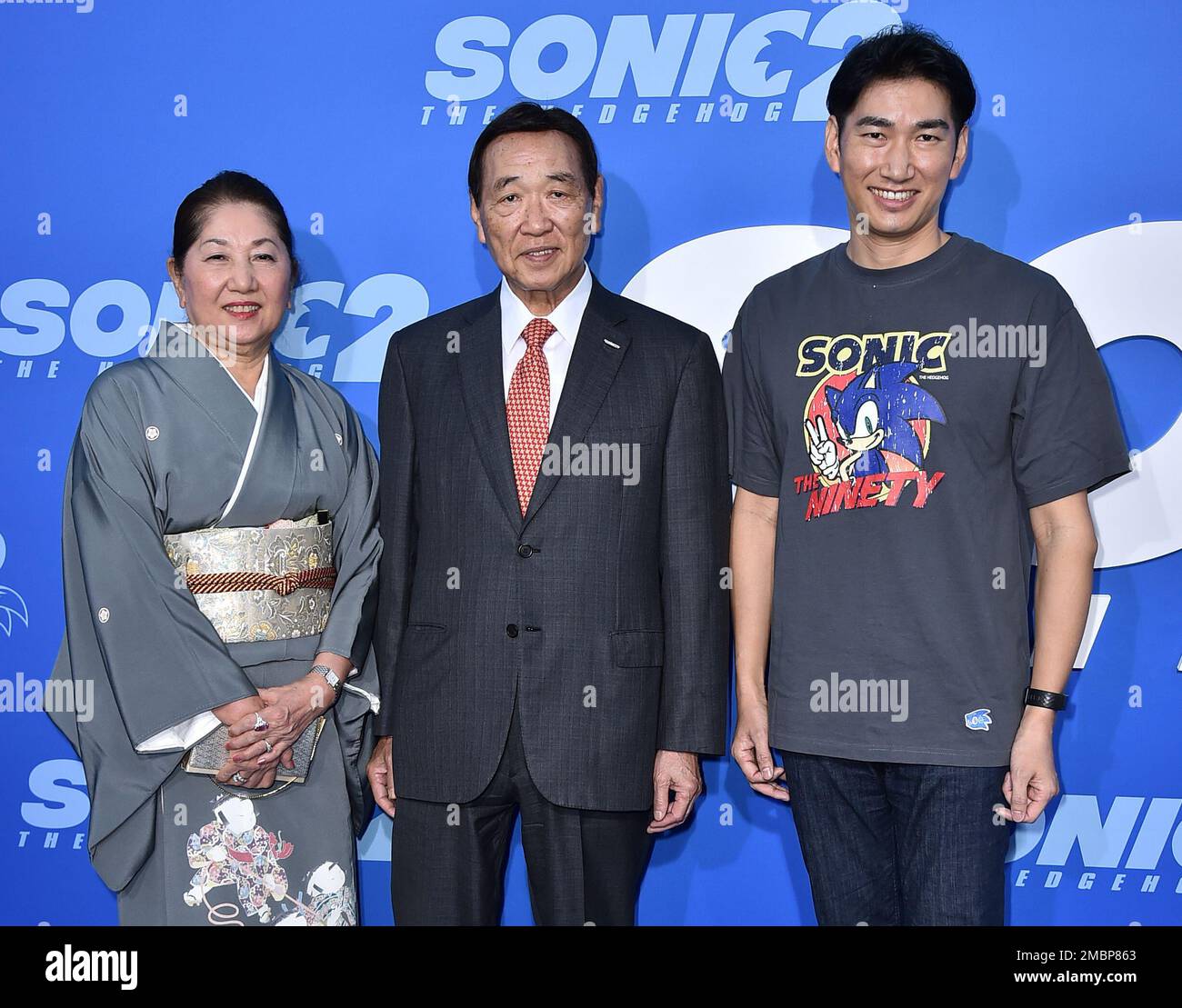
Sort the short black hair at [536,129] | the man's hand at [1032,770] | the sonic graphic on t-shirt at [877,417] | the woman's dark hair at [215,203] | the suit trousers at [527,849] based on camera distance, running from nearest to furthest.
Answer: the man's hand at [1032,770] < the sonic graphic on t-shirt at [877,417] < the suit trousers at [527,849] < the short black hair at [536,129] < the woman's dark hair at [215,203]

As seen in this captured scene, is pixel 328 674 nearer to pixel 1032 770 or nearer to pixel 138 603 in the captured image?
pixel 138 603

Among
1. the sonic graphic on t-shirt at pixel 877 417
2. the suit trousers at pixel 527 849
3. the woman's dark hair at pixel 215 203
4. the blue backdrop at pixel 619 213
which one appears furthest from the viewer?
the blue backdrop at pixel 619 213

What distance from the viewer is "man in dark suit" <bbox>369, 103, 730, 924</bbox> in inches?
100

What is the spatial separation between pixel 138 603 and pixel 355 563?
1.64 feet

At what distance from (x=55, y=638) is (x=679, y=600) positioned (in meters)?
1.87

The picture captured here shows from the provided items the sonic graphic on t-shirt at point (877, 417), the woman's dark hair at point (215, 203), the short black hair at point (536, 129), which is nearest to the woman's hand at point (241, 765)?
the woman's dark hair at point (215, 203)

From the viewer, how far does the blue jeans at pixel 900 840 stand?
94.0 inches

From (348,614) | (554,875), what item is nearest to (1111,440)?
(554,875)

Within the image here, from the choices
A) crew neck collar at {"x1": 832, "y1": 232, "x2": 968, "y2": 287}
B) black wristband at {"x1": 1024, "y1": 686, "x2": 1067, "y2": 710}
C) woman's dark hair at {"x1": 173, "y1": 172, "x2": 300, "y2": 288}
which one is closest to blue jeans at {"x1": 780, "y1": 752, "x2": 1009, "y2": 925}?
black wristband at {"x1": 1024, "y1": 686, "x2": 1067, "y2": 710}

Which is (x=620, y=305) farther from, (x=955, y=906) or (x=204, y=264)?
(x=955, y=906)

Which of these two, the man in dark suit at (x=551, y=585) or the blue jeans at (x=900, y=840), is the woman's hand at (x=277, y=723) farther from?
the blue jeans at (x=900, y=840)

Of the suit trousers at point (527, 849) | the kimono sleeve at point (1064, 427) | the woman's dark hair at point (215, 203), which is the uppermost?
the woman's dark hair at point (215, 203)

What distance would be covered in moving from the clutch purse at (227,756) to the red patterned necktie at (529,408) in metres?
0.78

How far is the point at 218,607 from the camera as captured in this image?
268 cm
